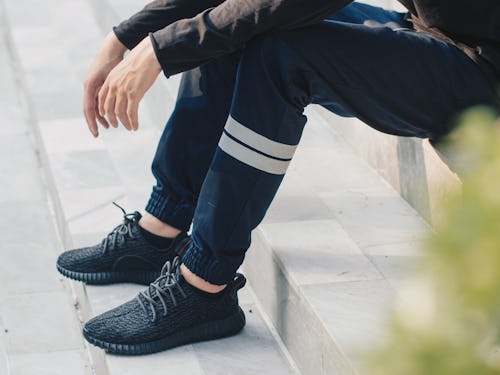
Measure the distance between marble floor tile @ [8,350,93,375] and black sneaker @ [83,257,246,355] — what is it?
1.11 feet

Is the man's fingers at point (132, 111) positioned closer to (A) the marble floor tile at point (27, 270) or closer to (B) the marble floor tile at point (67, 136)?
(A) the marble floor tile at point (27, 270)

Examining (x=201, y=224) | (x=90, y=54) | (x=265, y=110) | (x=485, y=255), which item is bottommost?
(x=90, y=54)

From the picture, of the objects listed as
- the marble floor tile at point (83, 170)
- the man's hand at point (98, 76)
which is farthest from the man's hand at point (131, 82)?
the marble floor tile at point (83, 170)

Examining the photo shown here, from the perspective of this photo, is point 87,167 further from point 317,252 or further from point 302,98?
point 302,98

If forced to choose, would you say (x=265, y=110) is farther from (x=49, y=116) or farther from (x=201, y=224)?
(x=49, y=116)

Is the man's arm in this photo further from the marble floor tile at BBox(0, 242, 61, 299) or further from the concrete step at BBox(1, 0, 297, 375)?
the marble floor tile at BBox(0, 242, 61, 299)

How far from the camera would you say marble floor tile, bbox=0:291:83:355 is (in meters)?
2.50

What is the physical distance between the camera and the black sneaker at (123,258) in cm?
232

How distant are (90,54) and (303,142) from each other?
1.68 m

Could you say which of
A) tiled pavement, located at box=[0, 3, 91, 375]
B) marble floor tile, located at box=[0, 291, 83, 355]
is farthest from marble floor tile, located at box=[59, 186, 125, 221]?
marble floor tile, located at box=[0, 291, 83, 355]

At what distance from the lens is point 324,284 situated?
7.02 feet

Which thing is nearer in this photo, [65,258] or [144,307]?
[144,307]

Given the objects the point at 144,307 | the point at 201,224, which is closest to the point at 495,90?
the point at 201,224

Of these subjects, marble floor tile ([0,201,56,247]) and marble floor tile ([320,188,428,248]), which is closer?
marble floor tile ([320,188,428,248])
